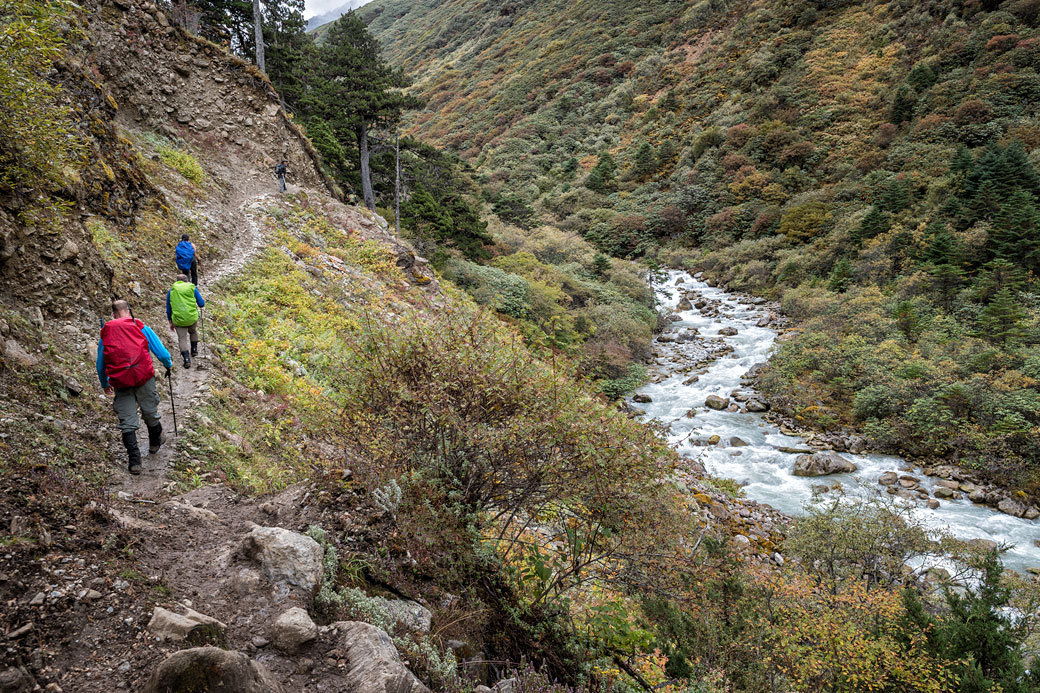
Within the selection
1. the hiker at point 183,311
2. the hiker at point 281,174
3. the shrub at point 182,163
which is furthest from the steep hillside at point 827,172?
the shrub at point 182,163

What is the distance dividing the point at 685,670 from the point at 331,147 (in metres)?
21.4

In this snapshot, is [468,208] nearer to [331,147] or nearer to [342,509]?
[331,147]

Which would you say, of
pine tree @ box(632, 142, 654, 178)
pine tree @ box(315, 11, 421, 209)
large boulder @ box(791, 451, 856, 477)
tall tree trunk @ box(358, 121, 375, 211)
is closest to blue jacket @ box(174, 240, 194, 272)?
tall tree trunk @ box(358, 121, 375, 211)

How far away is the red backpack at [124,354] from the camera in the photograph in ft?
13.9

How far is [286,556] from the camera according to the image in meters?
3.12

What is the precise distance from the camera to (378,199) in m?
24.9

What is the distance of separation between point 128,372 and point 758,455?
14207mm

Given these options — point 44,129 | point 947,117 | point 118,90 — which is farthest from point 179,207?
point 947,117

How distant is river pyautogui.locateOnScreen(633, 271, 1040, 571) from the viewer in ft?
32.9

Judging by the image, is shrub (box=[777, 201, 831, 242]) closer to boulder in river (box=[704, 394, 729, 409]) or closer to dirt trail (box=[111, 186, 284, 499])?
boulder in river (box=[704, 394, 729, 409])

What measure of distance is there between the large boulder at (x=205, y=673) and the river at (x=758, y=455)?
3967 millimetres

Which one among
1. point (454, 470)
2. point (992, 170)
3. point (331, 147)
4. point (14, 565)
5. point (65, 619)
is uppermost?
point (331, 147)

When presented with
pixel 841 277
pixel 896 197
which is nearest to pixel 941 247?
pixel 841 277

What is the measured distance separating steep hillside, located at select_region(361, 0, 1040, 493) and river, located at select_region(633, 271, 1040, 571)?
1264 mm
